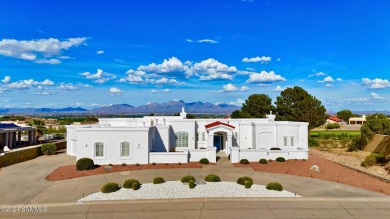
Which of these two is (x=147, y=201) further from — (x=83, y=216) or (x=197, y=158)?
(x=197, y=158)

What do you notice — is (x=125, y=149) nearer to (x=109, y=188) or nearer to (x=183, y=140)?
(x=183, y=140)

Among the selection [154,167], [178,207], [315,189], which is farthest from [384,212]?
[154,167]

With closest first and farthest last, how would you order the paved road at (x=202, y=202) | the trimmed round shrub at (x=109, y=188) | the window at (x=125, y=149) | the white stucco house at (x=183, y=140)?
1. the paved road at (x=202, y=202)
2. the trimmed round shrub at (x=109, y=188)
3. the white stucco house at (x=183, y=140)
4. the window at (x=125, y=149)

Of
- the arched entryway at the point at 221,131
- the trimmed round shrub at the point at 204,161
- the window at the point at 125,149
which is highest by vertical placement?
the arched entryway at the point at 221,131

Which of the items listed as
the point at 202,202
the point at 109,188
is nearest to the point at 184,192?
the point at 202,202

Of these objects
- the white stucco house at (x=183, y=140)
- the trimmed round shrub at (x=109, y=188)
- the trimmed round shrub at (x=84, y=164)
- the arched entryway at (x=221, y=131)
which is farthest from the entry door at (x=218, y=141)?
the trimmed round shrub at (x=109, y=188)

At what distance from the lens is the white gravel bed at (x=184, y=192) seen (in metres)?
19.0

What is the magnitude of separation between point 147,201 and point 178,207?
2.17 meters

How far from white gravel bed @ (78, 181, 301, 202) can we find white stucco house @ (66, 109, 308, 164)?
9.15 m

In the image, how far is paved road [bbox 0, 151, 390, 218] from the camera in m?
16.2

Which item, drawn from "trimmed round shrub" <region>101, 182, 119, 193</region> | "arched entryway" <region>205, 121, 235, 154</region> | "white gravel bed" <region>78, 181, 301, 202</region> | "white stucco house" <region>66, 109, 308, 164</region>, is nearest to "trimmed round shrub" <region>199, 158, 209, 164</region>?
"white stucco house" <region>66, 109, 308, 164</region>

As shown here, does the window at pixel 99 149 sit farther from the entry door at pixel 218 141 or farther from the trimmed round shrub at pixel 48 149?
the entry door at pixel 218 141

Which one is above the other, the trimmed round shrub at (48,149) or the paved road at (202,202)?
the trimmed round shrub at (48,149)

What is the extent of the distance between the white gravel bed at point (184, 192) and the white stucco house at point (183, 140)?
9.15 meters
